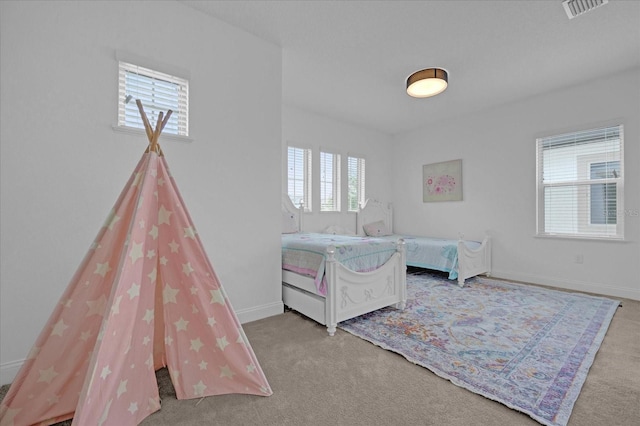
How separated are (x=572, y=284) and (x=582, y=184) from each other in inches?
52.2

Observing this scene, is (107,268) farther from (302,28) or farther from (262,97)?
(302,28)

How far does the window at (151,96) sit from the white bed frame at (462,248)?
3697 mm

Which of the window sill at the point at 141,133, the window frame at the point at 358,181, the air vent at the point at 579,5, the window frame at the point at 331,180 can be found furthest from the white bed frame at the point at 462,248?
the window sill at the point at 141,133

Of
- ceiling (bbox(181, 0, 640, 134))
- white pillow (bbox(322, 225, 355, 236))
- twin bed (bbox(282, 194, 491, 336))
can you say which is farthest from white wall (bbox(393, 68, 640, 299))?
twin bed (bbox(282, 194, 491, 336))

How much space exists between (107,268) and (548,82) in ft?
16.4

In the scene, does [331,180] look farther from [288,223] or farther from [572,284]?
[572,284]

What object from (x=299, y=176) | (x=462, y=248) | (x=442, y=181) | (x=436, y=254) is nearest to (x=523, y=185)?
(x=442, y=181)

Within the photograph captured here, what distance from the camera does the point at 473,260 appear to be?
13.9 feet

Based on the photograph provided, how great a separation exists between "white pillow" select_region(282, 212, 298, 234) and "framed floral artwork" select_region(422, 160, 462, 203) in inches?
108

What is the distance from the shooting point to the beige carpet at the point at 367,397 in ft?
4.77

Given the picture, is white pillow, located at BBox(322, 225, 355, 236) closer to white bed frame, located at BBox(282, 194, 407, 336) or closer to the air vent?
white bed frame, located at BBox(282, 194, 407, 336)

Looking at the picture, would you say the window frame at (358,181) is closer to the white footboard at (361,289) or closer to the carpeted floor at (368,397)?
the white footboard at (361,289)

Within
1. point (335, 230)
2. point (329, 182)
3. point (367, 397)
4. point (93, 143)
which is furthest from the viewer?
point (329, 182)

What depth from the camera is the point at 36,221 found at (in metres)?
1.84
